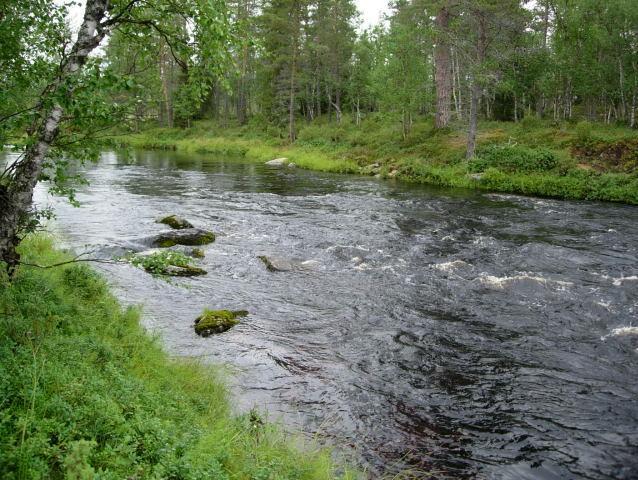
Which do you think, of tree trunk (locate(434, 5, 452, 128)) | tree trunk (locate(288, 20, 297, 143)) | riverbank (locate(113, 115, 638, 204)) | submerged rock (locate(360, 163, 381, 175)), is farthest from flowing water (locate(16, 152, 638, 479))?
tree trunk (locate(288, 20, 297, 143))

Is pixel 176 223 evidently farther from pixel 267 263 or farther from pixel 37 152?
pixel 37 152

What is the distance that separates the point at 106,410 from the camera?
16.4ft

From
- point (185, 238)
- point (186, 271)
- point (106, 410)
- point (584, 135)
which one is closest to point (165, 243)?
point (185, 238)

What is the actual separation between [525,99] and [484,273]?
4198 cm

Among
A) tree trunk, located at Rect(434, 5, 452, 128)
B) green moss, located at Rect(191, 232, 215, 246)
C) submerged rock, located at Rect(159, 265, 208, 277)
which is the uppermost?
tree trunk, located at Rect(434, 5, 452, 128)

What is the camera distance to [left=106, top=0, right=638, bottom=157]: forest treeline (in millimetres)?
8484

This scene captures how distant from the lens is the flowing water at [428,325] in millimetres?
6992

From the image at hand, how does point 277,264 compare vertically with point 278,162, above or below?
below

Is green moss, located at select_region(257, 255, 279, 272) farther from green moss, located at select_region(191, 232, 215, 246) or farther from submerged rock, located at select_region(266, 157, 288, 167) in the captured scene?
submerged rock, located at select_region(266, 157, 288, 167)

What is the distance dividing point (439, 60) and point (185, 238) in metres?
28.9

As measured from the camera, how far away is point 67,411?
4.78 meters

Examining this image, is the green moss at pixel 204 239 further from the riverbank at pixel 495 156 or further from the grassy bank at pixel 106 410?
the grassy bank at pixel 106 410

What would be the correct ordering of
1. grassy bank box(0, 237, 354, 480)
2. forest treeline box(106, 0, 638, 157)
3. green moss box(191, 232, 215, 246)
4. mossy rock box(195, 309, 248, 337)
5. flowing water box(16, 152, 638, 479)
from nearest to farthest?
grassy bank box(0, 237, 354, 480)
flowing water box(16, 152, 638, 479)
forest treeline box(106, 0, 638, 157)
mossy rock box(195, 309, 248, 337)
green moss box(191, 232, 215, 246)

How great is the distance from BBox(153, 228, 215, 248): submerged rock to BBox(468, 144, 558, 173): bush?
18.9 metres
